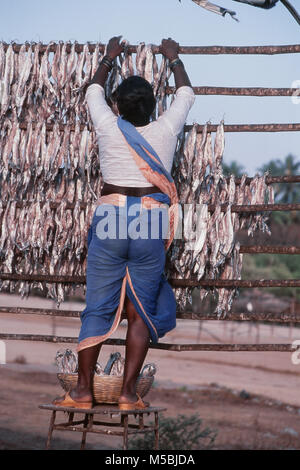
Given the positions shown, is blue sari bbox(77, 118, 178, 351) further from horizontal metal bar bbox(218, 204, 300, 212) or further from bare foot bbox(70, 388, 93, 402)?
horizontal metal bar bbox(218, 204, 300, 212)

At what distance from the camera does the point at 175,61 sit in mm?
3992

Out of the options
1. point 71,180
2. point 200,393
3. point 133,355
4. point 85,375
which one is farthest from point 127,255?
point 200,393

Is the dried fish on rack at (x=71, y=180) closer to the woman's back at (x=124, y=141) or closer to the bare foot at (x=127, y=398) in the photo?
the woman's back at (x=124, y=141)

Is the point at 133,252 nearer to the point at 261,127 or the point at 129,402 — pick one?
the point at 129,402

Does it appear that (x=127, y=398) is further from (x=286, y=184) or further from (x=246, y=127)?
(x=286, y=184)

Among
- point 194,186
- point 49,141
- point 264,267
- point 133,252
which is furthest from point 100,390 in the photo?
point 264,267

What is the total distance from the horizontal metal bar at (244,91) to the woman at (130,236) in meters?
0.57

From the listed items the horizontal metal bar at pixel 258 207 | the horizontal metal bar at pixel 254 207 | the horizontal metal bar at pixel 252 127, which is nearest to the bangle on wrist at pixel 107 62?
the horizontal metal bar at pixel 252 127

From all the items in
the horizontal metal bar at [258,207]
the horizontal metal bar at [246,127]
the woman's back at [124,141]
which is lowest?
the horizontal metal bar at [258,207]

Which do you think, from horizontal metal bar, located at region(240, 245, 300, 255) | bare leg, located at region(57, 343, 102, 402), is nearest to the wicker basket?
bare leg, located at region(57, 343, 102, 402)

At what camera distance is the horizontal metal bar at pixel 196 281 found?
13.5ft

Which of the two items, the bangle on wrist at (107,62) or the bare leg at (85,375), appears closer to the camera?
the bare leg at (85,375)

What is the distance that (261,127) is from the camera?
4230 millimetres

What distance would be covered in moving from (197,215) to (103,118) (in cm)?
90
